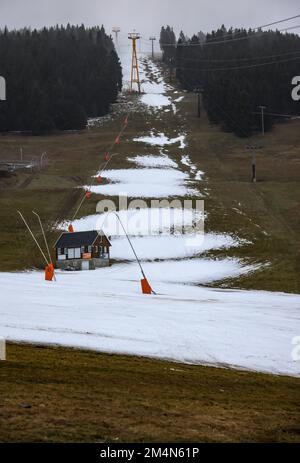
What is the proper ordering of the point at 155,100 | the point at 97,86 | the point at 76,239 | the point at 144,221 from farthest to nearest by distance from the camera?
the point at 155,100
the point at 97,86
the point at 144,221
the point at 76,239

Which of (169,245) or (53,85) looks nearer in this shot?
(169,245)

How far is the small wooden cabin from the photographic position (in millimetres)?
69062

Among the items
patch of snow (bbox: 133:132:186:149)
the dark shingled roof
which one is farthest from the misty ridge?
the dark shingled roof

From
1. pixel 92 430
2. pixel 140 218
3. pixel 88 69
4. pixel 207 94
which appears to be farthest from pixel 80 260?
pixel 88 69

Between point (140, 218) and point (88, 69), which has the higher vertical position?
point (88, 69)

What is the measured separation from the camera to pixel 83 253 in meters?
69.0

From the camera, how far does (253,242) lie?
240ft

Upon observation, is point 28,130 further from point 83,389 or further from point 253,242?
point 83,389

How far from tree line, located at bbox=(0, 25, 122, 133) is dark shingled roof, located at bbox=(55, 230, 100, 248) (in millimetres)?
81541

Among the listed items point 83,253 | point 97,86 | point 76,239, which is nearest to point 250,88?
point 97,86

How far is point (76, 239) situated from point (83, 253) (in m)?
2.42

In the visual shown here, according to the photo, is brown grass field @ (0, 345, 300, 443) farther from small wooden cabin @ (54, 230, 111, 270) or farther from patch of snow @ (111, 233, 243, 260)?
patch of snow @ (111, 233, 243, 260)

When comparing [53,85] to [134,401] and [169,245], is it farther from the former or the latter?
[134,401]
